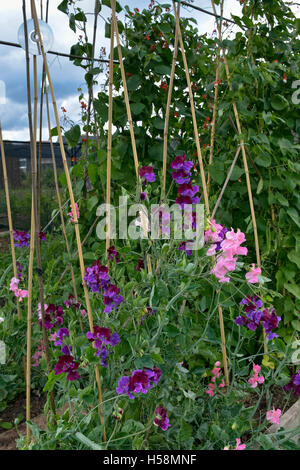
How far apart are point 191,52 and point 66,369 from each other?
1.66 metres

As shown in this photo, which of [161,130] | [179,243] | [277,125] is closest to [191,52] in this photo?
[161,130]

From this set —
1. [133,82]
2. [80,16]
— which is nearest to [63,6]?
[80,16]

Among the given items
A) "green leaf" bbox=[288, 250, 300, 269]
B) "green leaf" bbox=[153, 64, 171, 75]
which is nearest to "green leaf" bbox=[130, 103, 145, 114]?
"green leaf" bbox=[153, 64, 171, 75]

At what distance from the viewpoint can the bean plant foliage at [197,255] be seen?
1.27 meters

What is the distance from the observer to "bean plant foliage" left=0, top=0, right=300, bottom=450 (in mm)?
1273

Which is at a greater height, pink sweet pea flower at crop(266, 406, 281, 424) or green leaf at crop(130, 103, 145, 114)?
green leaf at crop(130, 103, 145, 114)

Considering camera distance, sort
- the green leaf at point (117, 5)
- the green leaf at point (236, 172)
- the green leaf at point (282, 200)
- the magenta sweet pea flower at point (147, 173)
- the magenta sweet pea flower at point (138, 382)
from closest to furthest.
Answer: the magenta sweet pea flower at point (138, 382) → the magenta sweet pea flower at point (147, 173) → the green leaf at point (117, 5) → the green leaf at point (236, 172) → the green leaf at point (282, 200)

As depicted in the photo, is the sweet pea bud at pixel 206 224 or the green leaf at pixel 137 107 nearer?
the sweet pea bud at pixel 206 224

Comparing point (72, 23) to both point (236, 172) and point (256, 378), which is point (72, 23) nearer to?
point (236, 172)

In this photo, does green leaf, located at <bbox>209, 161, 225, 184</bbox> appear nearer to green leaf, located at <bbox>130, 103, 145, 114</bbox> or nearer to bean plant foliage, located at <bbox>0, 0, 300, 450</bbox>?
bean plant foliage, located at <bbox>0, 0, 300, 450</bbox>

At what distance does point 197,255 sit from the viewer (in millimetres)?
1203

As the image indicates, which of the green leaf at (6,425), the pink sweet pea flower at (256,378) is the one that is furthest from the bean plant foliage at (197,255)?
the green leaf at (6,425)

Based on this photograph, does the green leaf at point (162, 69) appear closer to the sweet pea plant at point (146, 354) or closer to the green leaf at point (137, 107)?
the green leaf at point (137, 107)

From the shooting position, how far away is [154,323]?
4.09 feet
